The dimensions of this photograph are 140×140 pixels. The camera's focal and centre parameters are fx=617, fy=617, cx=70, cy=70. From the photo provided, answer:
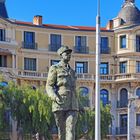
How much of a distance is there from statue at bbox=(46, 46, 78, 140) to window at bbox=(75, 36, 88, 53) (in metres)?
64.1

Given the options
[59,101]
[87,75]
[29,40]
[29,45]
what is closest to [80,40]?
[87,75]

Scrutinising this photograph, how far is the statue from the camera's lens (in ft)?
51.5

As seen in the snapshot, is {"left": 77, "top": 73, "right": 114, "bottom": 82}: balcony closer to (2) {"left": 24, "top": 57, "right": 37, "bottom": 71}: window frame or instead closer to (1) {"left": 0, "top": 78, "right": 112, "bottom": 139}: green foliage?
(2) {"left": 24, "top": 57, "right": 37, "bottom": 71}: window frame

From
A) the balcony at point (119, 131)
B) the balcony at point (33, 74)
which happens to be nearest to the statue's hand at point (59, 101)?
the balcony at point (33, 74)

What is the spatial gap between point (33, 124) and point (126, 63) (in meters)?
24.9

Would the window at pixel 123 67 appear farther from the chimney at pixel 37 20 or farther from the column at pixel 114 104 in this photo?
the chimney at pixel 37 20

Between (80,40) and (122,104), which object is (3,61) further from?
(122,104)

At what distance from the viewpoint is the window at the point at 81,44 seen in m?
80.2

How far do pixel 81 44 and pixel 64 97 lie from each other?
213 feet

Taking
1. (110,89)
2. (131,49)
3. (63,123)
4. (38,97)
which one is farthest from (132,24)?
(63,123)

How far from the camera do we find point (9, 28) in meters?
75.6

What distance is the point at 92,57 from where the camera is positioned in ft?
264

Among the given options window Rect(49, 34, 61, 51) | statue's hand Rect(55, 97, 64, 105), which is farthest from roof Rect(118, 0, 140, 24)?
statue's hand Rect(55, 97, 64, 105)

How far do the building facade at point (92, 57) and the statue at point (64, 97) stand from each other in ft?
196
